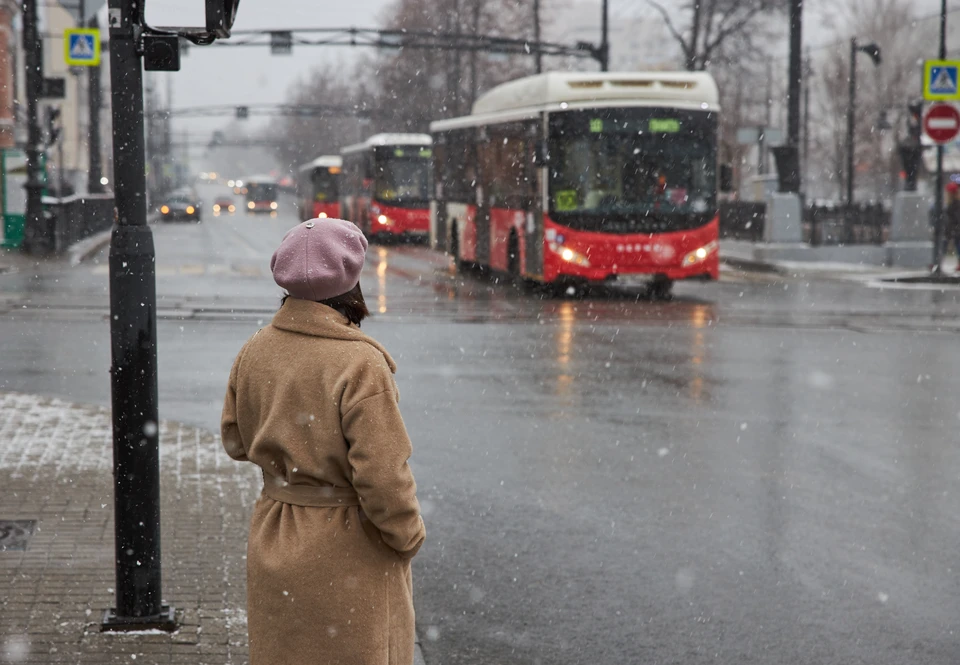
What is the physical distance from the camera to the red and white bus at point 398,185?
41500mm

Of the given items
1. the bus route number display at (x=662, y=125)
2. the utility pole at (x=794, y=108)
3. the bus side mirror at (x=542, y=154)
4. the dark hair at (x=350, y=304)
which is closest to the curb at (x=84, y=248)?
the bus side mirror at (x=542, y=154)

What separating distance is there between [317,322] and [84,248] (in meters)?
30.7

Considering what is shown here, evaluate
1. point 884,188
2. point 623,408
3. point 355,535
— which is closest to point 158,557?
point 355,535

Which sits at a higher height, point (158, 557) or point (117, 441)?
point (117, 441)

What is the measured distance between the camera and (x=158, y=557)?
516 centimetres

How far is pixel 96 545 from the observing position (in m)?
6.25

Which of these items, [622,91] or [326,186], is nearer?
[622,91]

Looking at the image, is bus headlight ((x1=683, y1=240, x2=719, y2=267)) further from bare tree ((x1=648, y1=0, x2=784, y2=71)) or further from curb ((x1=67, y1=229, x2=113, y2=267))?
bare tree ((x1=648, y1=0, x2=784, y2=71))

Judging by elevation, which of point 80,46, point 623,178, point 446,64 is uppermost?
point 446,64

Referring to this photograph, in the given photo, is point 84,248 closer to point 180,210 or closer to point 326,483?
point 326,483

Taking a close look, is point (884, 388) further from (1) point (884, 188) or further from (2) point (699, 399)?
(1) point (884, 188)

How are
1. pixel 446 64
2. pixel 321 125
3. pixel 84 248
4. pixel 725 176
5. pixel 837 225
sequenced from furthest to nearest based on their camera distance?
pixel 321 125
pixel 446 64
pixel 837 225
pixel 84 248
pixel 725 176

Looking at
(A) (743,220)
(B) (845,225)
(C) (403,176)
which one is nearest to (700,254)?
(B) (845,225)

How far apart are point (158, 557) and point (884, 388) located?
26.3 feet
